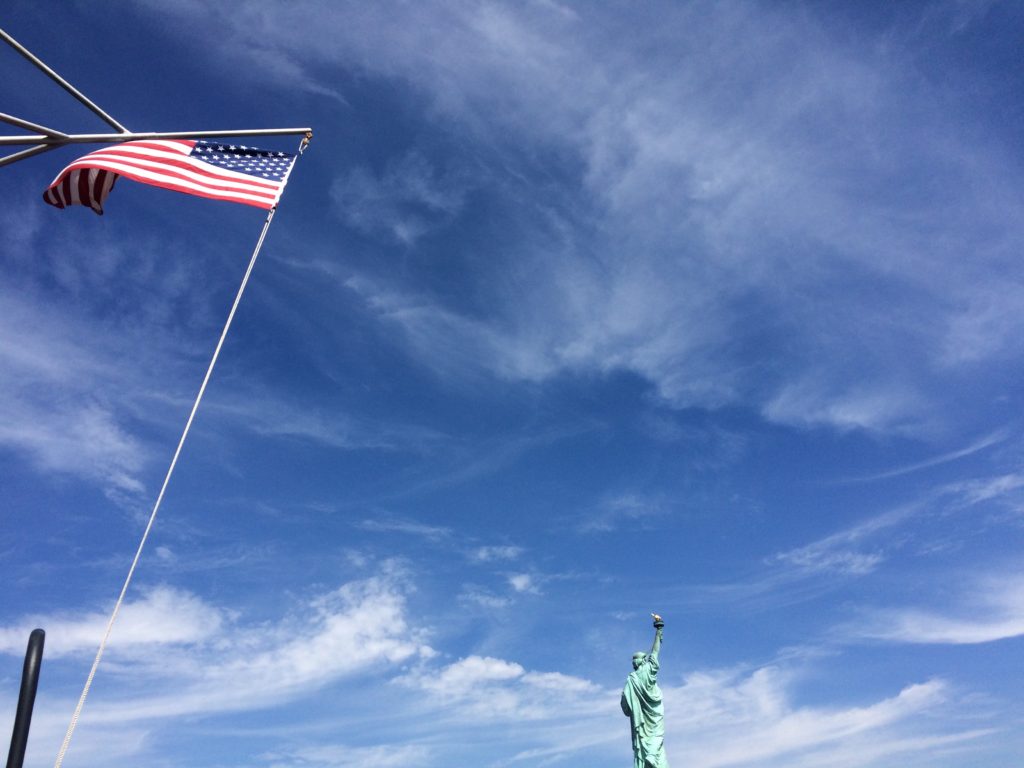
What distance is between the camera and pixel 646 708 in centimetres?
2712

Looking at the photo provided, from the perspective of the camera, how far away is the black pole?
4.93m

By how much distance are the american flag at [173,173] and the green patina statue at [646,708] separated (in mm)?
21392

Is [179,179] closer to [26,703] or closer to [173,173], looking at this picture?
[173,173]

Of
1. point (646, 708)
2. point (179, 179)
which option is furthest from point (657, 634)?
point (179, 179)

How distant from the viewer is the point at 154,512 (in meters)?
12.8

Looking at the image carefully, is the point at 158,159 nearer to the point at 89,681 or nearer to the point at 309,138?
the point at 309,138

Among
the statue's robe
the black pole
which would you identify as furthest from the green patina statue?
the black pole

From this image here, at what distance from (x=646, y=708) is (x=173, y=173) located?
23.8 metres

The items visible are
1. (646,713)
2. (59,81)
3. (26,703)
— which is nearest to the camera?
(26,703)

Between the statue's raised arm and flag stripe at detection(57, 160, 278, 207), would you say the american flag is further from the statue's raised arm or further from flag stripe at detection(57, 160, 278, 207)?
the statue's raised arm

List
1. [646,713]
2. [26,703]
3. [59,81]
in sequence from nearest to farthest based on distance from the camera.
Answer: [26,703], [59,81], [646,713]

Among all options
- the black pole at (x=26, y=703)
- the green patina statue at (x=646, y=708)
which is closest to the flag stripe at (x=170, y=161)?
the black pole at (x=26, y=703)

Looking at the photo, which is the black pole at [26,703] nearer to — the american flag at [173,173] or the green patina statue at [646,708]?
the american flag at [173,173]

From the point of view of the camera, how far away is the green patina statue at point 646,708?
2617cm
